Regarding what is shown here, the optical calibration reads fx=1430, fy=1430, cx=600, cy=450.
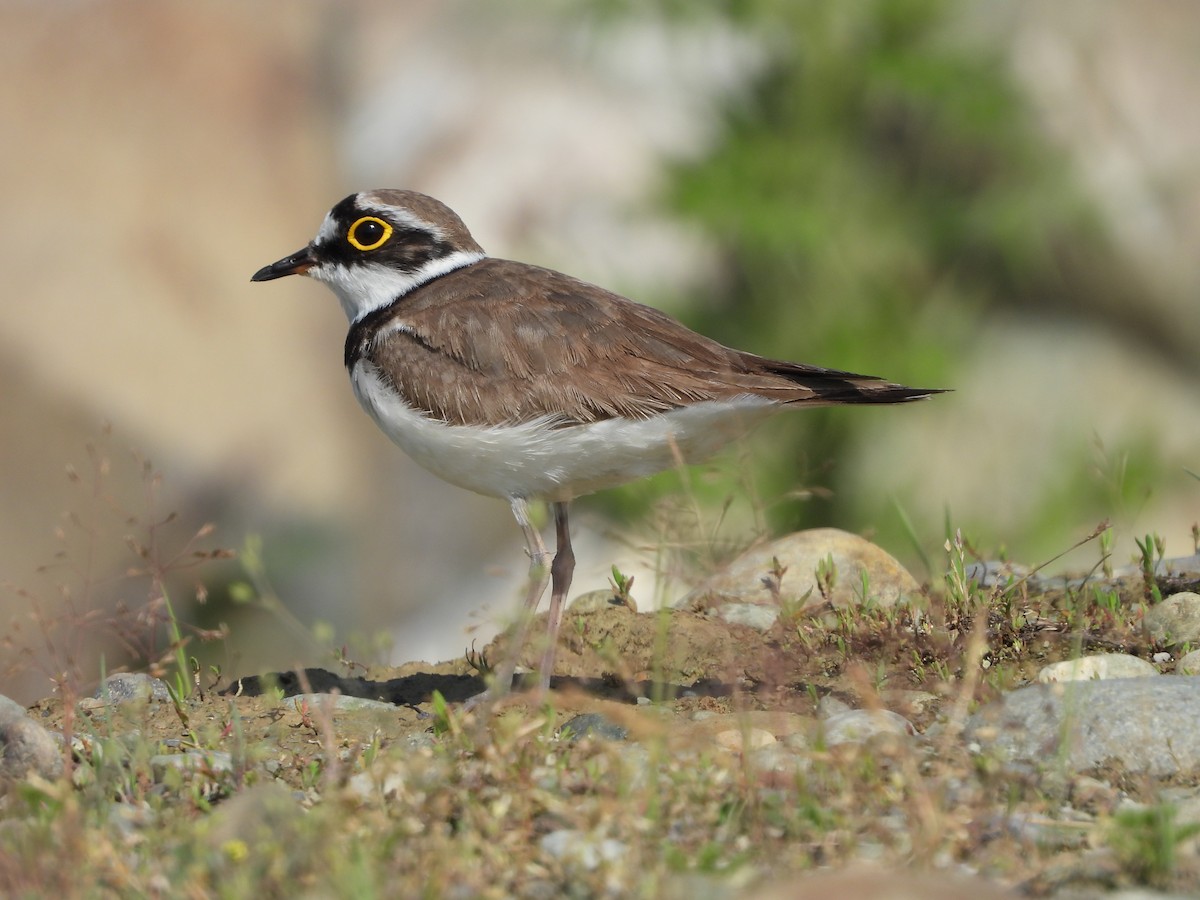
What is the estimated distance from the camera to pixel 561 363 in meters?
5.18

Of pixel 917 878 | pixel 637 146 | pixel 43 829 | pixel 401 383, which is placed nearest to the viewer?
pixel 917 878

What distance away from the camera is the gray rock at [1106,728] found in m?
3.69

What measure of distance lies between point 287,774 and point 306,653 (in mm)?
7205

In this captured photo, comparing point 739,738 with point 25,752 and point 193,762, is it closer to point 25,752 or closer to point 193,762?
point 193,762

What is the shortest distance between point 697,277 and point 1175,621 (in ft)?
28.2

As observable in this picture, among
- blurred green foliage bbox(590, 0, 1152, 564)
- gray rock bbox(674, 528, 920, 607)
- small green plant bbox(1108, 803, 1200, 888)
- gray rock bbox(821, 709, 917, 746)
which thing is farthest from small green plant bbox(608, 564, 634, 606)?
blurred green foliage bbox(590, 0, 1152, 564)

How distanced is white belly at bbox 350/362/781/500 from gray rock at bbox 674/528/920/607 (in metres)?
0.66

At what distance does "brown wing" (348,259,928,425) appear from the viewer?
16.6 feet

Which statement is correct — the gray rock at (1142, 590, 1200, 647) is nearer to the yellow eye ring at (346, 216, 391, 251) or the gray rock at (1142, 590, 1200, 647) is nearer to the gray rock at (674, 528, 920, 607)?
the gray rock at (674, 528, 920, 607)

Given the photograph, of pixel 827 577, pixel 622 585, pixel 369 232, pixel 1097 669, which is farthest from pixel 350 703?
pixel 1097 669

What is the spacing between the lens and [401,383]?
5.32 m

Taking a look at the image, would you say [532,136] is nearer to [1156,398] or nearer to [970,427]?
[970,427]

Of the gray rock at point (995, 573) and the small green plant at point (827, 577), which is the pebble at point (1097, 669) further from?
the small green plant at point (827, 577)

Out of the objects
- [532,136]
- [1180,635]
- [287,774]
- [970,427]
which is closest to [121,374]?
[532,136]
